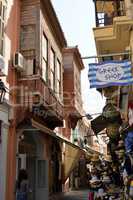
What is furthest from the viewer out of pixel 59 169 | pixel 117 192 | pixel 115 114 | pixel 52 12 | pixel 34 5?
pixel 59 169

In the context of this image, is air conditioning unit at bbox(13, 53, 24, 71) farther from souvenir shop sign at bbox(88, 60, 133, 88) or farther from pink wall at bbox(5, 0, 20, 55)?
souvenir shop sign at bbox(88, 60, 133, 88)

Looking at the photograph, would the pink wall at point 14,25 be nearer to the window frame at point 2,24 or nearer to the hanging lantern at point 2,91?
the window frame at point 2,24

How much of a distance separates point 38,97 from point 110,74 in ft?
17.4

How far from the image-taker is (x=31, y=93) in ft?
43.8

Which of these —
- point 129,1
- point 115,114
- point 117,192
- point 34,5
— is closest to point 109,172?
point 117,192

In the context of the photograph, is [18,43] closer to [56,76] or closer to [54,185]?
[56,76]

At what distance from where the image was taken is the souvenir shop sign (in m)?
8.54

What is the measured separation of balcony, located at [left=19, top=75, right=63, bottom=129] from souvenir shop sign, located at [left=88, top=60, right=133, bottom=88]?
490 centimetres

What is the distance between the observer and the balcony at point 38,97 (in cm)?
1334

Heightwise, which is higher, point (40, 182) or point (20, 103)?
point (20, 103)

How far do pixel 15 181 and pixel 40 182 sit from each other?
3772mm

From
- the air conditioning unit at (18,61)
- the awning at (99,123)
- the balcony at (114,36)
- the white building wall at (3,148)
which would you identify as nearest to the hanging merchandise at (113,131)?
the awning at (99,123)

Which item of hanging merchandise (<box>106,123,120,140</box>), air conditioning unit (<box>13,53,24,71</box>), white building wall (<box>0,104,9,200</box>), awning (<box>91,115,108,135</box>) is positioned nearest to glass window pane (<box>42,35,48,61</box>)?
air conditioning unit (<box>13,53,24,71</box>)

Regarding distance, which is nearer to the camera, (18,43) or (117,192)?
(117,192)
